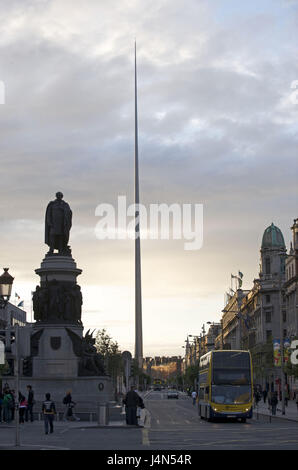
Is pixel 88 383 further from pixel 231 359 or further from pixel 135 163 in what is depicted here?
pixel 135 163

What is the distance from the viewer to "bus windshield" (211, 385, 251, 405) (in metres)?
50.6

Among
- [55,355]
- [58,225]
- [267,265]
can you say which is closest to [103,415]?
[55,355]

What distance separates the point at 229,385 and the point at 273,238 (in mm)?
103731

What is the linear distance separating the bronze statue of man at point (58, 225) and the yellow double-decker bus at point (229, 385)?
11.4 meters

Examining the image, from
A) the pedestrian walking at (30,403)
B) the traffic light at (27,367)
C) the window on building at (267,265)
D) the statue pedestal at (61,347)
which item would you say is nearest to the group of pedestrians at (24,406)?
the pedestrian walking at (30,403)

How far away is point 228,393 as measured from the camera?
50.7m

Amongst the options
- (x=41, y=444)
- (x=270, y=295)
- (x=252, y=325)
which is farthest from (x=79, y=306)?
(x=252, y=325)

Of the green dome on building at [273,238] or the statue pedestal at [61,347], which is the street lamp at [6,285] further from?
the green dome on building at [273,238]

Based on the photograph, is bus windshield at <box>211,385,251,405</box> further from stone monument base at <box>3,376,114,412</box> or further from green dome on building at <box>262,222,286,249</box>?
green dome on building at <box>262,222,286,249</box>

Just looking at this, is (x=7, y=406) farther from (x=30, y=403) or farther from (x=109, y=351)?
(x=109, y=351)

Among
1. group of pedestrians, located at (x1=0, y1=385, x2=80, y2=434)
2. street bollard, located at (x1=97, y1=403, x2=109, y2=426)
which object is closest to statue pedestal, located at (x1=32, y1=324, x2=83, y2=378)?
group of pedestrians, located at (x1=0, y1=385, x2=80, y2=434)

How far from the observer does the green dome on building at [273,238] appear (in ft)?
500

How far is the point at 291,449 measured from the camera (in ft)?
89.1

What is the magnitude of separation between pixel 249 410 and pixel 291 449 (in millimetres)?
24059
